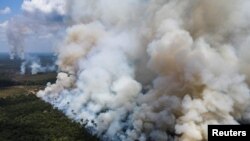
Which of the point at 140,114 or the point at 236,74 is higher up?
the point at 236,74

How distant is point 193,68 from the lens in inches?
2136

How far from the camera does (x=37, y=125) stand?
98000 millimetres

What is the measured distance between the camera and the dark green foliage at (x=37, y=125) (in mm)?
85125

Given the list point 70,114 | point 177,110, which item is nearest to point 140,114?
point 177,110

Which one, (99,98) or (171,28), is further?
(99,98)

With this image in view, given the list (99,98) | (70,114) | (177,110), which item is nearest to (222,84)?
(177,110)

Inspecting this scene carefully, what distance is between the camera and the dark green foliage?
279 feet

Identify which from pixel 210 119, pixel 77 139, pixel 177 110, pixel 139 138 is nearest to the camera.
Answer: pixel 210 119

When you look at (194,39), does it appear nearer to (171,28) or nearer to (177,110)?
(171,28)

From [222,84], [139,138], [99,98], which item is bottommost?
[139,138]

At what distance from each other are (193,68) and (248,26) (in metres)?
9.64

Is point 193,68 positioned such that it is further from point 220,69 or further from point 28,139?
point 28,139

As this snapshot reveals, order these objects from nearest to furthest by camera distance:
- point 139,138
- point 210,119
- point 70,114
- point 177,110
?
point 210,119, point 177,110, point 139,138, point 70,114

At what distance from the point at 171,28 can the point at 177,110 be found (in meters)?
12.2
